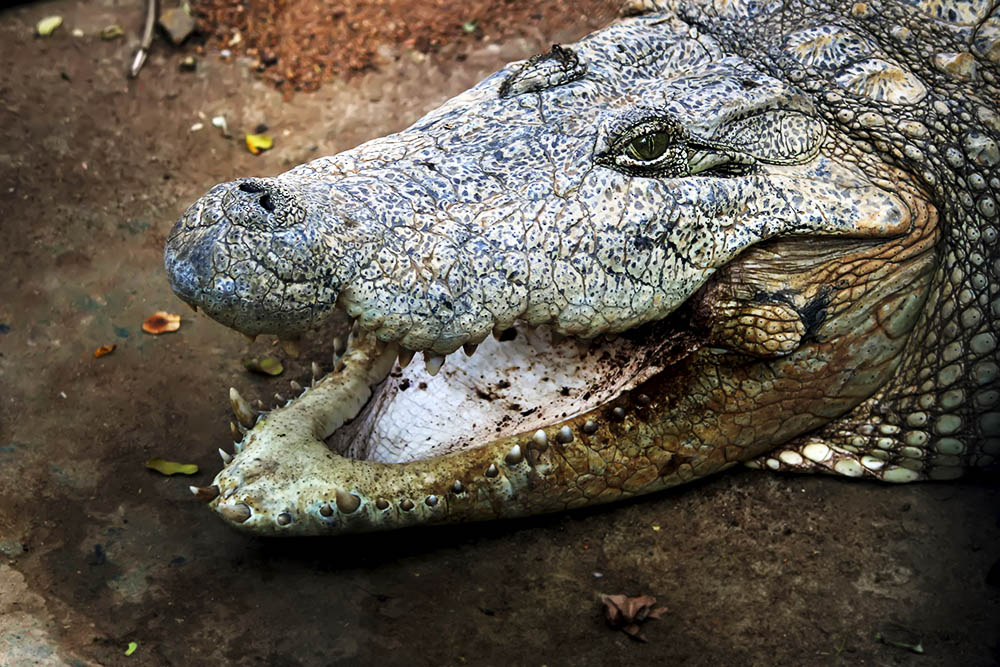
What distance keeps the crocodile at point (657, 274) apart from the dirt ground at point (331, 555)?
16 centimetres

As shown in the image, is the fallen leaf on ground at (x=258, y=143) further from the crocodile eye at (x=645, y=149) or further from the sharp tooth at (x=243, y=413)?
the crocodile eye at (x=645, y=149)

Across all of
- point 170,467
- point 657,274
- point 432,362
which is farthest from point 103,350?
point 657,274

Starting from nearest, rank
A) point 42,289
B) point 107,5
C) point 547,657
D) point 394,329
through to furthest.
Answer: point 394,329, point 547,657, point 42,289, point 107,5

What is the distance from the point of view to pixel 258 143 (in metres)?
5.49

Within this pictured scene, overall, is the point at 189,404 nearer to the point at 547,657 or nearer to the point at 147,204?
the point at 147,204

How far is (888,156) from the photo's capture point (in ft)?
11.6

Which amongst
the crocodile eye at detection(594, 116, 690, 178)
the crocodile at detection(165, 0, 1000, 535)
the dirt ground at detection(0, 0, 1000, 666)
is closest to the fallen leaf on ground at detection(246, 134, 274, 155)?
the dirt ground at detection(0, 0, 1000, 666)

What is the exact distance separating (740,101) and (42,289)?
2971 mm

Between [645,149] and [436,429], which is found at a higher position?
[645,149]

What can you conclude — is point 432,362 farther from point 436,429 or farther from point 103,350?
point 103,350

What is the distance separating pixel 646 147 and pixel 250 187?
1.20 metres

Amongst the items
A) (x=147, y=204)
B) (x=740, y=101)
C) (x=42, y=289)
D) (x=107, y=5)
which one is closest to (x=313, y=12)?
(x=107, y=5)

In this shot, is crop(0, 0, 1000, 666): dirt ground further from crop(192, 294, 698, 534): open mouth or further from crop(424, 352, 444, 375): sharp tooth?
crop(424, 352, 444, 375): sharp tooth

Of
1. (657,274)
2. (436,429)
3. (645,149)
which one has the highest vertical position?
(645,149)
